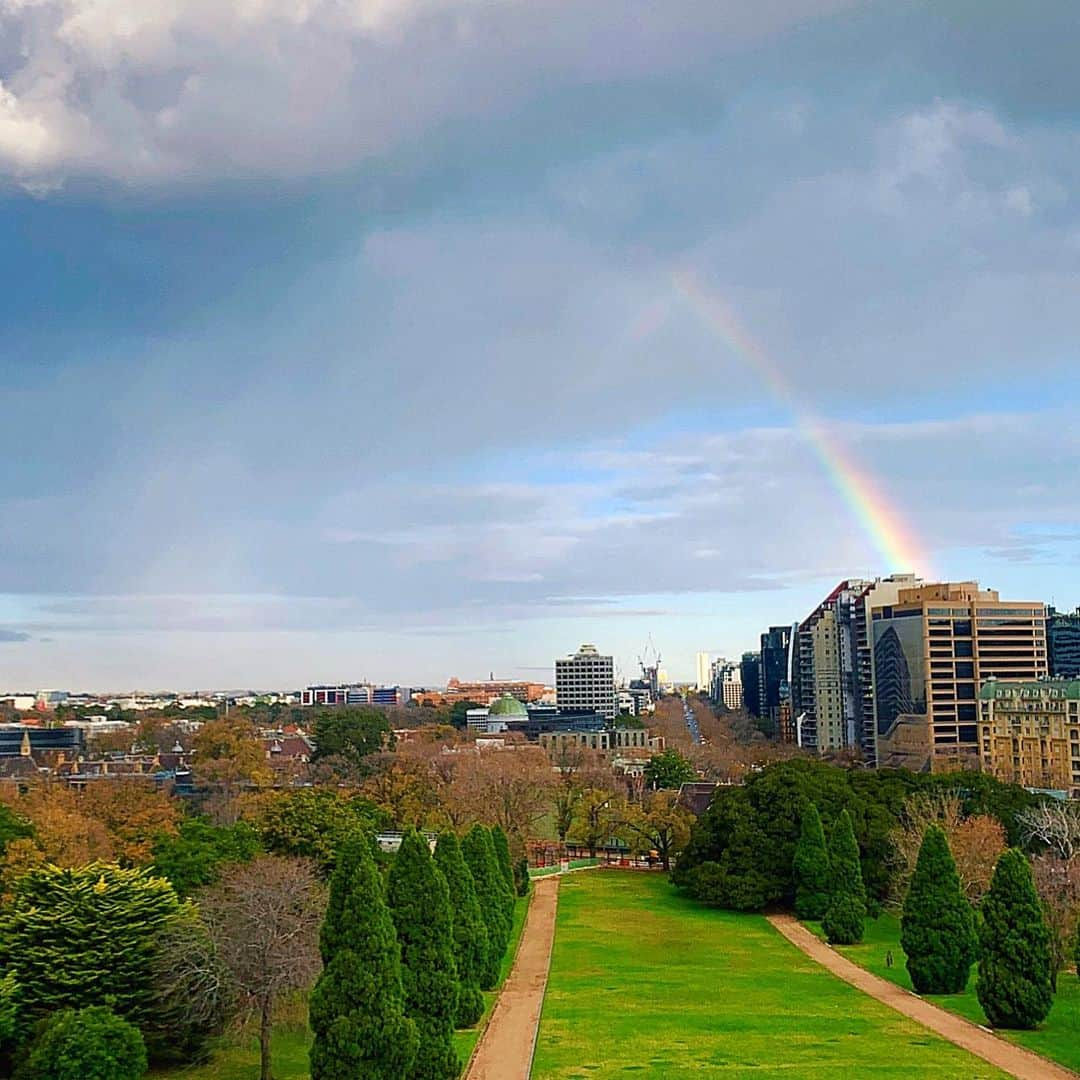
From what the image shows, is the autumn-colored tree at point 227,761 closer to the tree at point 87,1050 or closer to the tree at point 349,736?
the tree at point 349,736

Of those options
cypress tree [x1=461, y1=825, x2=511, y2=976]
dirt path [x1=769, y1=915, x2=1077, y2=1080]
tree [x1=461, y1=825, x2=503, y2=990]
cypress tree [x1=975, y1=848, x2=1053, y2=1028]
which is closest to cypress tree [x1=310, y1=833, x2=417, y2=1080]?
tree [x1=461, y1=825, x2=503, y2=990]

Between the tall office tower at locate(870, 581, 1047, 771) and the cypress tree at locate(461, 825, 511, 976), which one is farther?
the tall office tower at locate(870, 581, 1047, 771)

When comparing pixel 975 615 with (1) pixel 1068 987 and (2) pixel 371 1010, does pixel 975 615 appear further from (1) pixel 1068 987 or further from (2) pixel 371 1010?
(2) pixel 371 1010

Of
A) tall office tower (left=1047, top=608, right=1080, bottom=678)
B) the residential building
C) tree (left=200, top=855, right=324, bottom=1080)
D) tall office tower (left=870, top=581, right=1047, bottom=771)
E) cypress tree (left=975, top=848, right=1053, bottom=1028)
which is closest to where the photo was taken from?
tree (left=200, top=855, right=324, bottom=1080)

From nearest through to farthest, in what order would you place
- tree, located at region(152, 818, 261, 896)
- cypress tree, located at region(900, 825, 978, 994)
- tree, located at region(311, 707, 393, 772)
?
tree, located at region(152, 818, 261, 896), cypress tree, located at region(900, 825, 978, 994), tree, located at region(311, 707, 393, 772)

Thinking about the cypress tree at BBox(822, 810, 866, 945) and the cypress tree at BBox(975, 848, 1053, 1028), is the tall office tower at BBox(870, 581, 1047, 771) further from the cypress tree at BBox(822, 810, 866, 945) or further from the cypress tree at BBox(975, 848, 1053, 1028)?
the cypress tree at BBox(975, 848, 1053, 1028)

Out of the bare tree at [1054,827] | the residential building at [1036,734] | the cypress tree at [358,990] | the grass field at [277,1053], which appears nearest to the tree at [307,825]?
the grass field at [277,1053]
